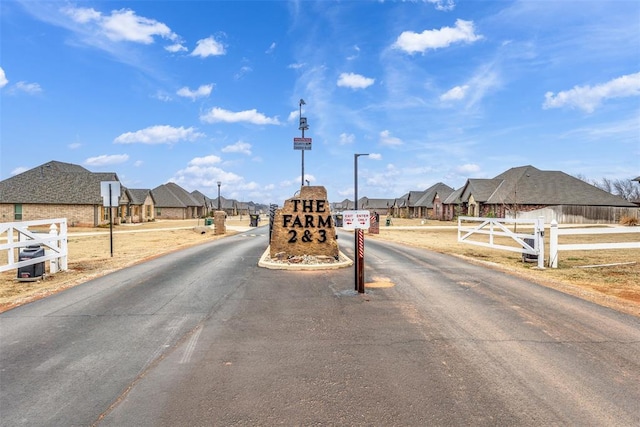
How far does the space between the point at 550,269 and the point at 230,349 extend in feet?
38.0

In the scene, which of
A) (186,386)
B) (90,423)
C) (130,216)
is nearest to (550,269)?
(186,386)

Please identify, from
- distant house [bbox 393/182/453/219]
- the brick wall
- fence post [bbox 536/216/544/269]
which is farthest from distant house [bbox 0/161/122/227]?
distant house [bbox 393/182/453/219]

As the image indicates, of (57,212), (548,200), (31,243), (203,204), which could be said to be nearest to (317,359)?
(31,243)

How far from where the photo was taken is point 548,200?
179ft

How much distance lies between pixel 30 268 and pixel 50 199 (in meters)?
40.6

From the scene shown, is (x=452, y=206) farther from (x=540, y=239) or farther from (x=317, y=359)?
(x=317, y=359)

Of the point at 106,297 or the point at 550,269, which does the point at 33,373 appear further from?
the point at 550,269

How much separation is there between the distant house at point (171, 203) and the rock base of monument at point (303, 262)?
70.1 m

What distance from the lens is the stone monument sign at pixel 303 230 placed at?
44.9 ft

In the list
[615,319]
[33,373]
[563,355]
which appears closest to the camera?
[33,373]

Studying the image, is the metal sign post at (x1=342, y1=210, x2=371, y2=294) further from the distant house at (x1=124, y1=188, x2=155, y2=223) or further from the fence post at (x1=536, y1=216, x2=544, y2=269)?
the distant house at (x1=124, y1=188, x2=155, y2=223)

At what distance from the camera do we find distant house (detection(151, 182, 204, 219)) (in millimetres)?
79188

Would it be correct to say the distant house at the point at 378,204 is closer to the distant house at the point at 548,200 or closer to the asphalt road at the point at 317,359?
the distant house at the point at 548,200

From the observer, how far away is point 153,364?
479 cm
